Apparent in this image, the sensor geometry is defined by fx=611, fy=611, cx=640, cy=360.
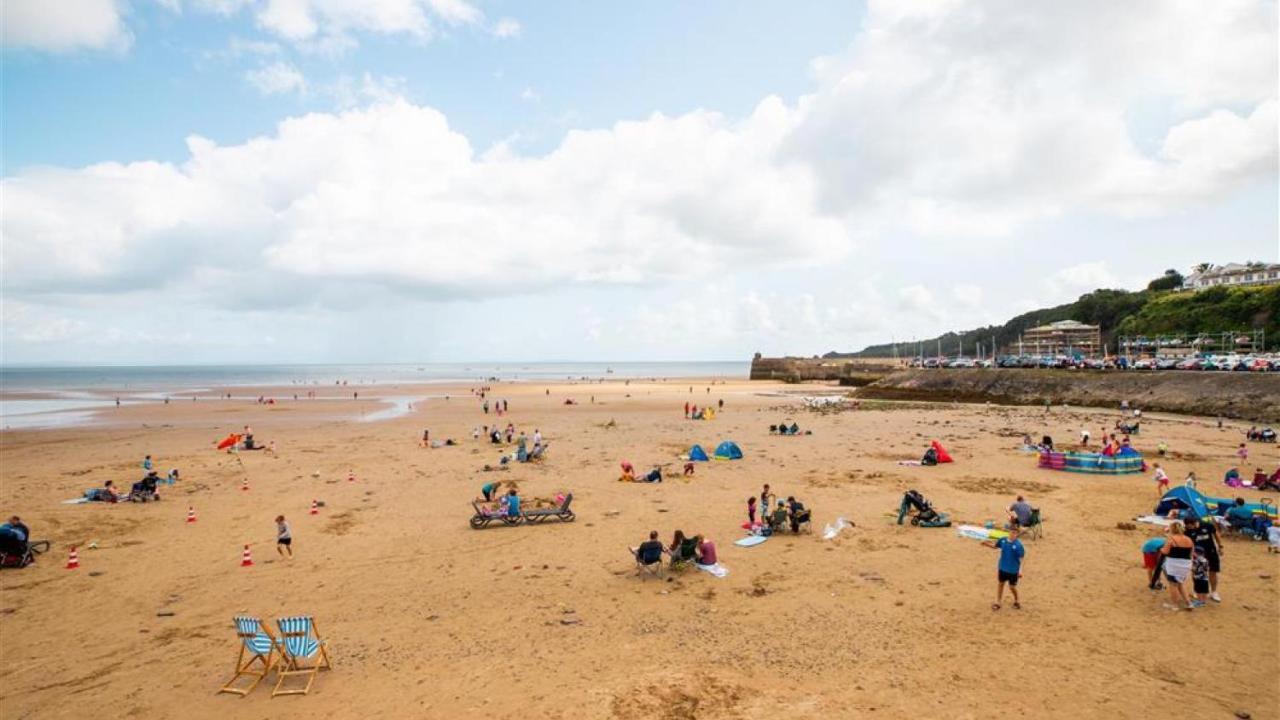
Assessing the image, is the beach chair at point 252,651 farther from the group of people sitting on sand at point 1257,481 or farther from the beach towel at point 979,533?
the group of people sitting on sand at point 1257,481

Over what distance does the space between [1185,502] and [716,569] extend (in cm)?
1131

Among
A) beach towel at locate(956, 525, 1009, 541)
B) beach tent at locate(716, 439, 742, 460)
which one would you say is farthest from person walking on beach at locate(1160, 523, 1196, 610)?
beach tent at locate(716, 439, 742, 460)

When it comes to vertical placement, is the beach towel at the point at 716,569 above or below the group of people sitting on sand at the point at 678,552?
below

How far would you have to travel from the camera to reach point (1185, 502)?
46.1 ft

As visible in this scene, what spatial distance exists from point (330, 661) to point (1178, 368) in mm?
58911

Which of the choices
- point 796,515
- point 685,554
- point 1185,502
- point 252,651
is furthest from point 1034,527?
point 252,651

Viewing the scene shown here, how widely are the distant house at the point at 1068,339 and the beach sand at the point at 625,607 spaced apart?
3640 inches

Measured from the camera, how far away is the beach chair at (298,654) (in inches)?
312

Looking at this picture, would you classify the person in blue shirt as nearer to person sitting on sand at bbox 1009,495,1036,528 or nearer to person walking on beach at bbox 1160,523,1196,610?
person walking on beach at bbox 1160,523,1196,610

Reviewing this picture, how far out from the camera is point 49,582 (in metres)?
12.1

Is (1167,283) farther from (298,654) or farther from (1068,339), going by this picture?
(298,654)

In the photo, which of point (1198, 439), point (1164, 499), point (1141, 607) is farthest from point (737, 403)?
point (1141, 607)

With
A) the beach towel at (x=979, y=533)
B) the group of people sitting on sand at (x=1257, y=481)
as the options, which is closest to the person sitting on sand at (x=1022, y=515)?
the beach towel at (x=979, y=533)

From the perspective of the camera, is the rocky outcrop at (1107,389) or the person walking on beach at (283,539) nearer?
the person walking on beach at (283,539)
